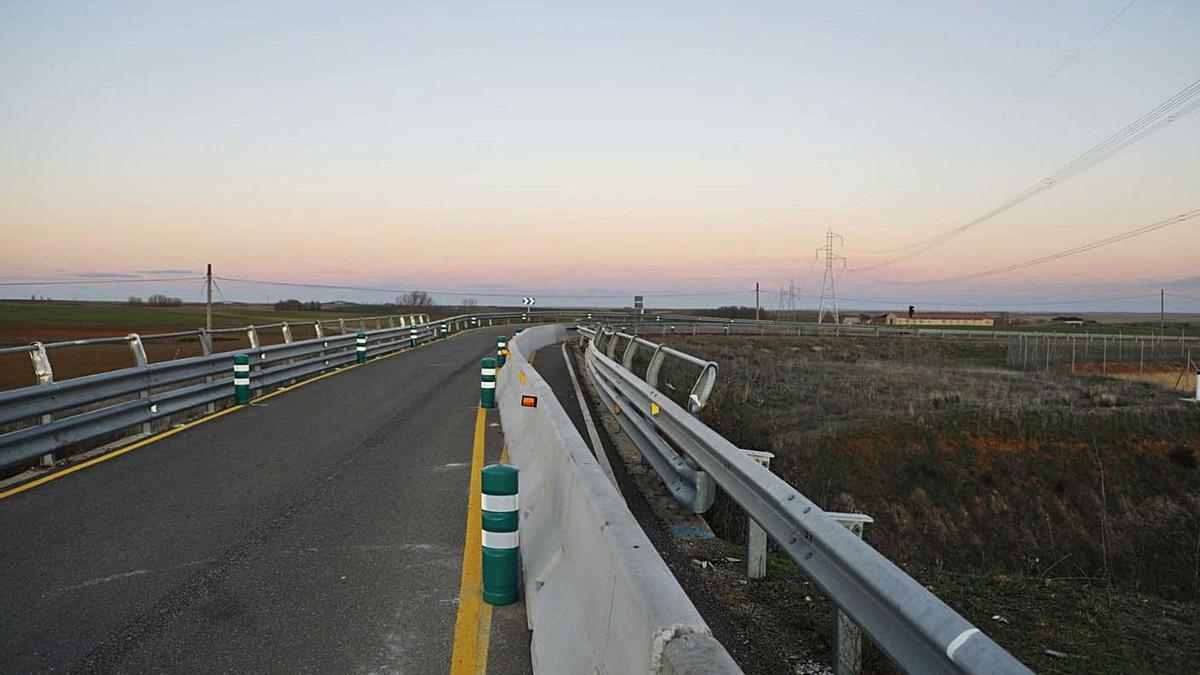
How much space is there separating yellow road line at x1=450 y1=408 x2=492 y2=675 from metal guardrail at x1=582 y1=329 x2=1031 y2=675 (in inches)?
67.2

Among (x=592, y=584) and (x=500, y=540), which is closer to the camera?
(x=592, y=584)

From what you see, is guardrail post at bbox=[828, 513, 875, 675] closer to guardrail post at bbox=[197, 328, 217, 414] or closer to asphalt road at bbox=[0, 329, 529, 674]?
asphalt road at bbox=[0, 329, 529, 674]

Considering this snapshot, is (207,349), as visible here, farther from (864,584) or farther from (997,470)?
(997,470)

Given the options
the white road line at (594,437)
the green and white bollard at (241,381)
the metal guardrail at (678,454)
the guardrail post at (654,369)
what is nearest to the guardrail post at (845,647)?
the white road line at (594,437)

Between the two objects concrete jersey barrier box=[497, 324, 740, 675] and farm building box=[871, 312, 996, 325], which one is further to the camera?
farm building box=[871, 312, 996, 325]

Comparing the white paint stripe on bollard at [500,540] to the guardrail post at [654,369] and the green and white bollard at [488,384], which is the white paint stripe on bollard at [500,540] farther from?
the green and white bollard at [488,384]

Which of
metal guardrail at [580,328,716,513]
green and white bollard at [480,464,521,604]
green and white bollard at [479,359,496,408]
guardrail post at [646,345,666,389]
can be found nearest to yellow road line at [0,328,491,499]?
green and white bollard at [479,359,496,408]

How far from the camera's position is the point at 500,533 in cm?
546

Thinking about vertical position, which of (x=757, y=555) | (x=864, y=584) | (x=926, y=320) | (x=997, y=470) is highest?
(x=864, y=584)

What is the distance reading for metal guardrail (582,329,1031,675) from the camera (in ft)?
7.68

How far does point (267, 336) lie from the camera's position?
7494 centimetres

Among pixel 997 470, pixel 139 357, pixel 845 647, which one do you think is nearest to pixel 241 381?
pixel 139 357

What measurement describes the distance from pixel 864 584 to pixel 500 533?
276cm

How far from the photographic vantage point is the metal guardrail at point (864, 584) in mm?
2342
